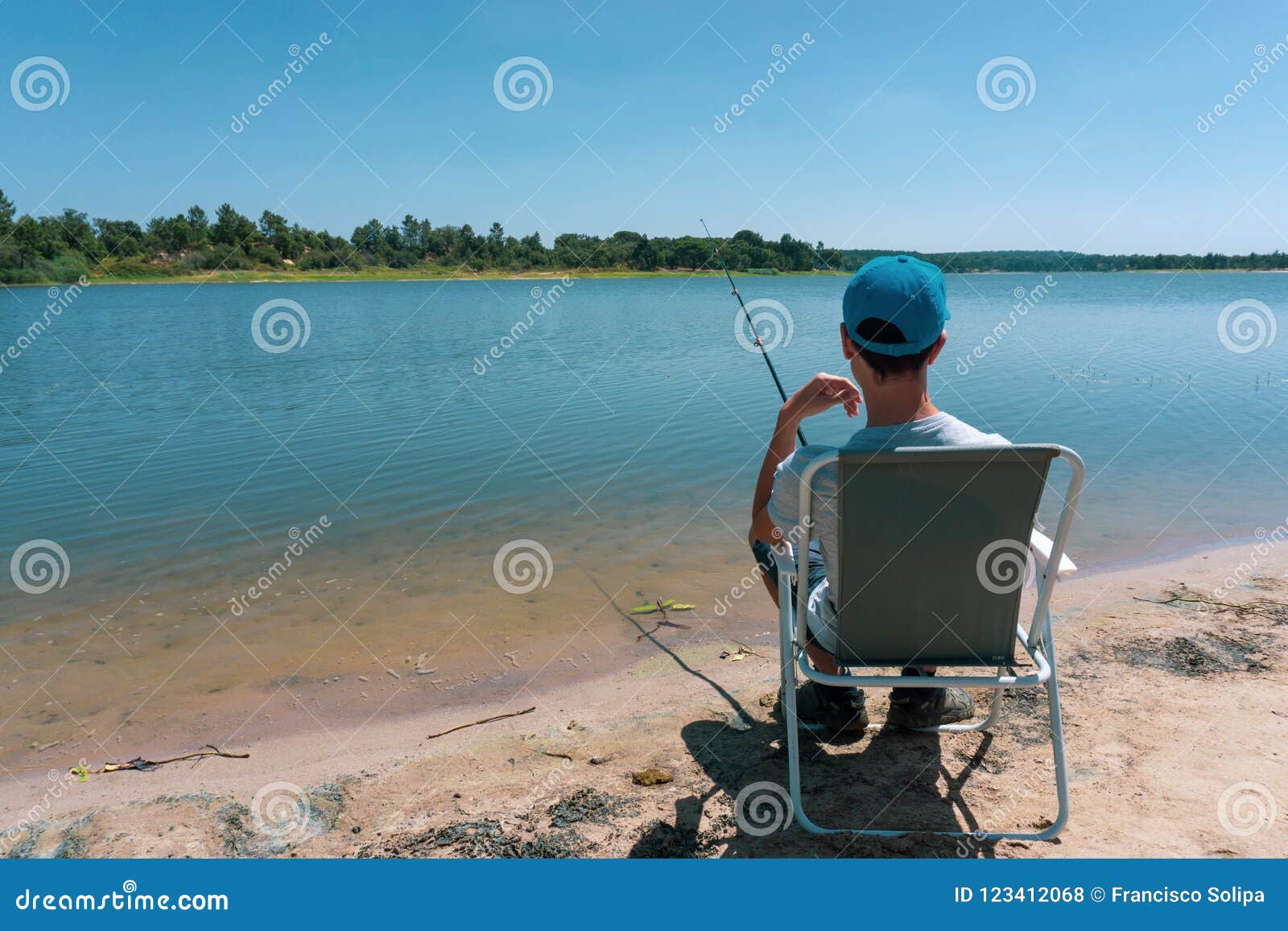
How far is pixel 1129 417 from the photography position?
33.9 feet

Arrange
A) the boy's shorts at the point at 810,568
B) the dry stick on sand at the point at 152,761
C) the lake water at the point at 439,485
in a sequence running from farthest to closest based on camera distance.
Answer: the lake water at the point at 439,485 → the dry stick on sand at the point at 152,761 → the boy's shorts at the point at 810,568

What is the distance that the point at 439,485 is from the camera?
7.74 meters

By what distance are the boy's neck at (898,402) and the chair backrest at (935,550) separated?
0.94 feet

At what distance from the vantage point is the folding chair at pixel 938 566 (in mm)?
2180

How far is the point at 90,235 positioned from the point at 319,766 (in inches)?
2628

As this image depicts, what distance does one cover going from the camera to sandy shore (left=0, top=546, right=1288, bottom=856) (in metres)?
2.53

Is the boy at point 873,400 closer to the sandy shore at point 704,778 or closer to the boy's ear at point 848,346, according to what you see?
the boy's ear at point 848,346

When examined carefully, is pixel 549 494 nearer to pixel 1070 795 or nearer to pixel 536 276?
pixel 1070 795

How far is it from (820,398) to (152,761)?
3.34m

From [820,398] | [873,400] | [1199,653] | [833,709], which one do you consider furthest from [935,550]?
[1199,653]

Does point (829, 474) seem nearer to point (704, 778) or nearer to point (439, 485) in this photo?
point (704, 778)

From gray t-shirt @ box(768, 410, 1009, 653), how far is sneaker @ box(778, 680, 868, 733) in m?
0.45

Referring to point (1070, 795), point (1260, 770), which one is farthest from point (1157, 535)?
point (1070, 795)

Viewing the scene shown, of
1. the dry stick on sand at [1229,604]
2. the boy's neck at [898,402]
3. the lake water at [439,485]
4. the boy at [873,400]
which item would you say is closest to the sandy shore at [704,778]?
the dry stick on sand at [1229,604]
